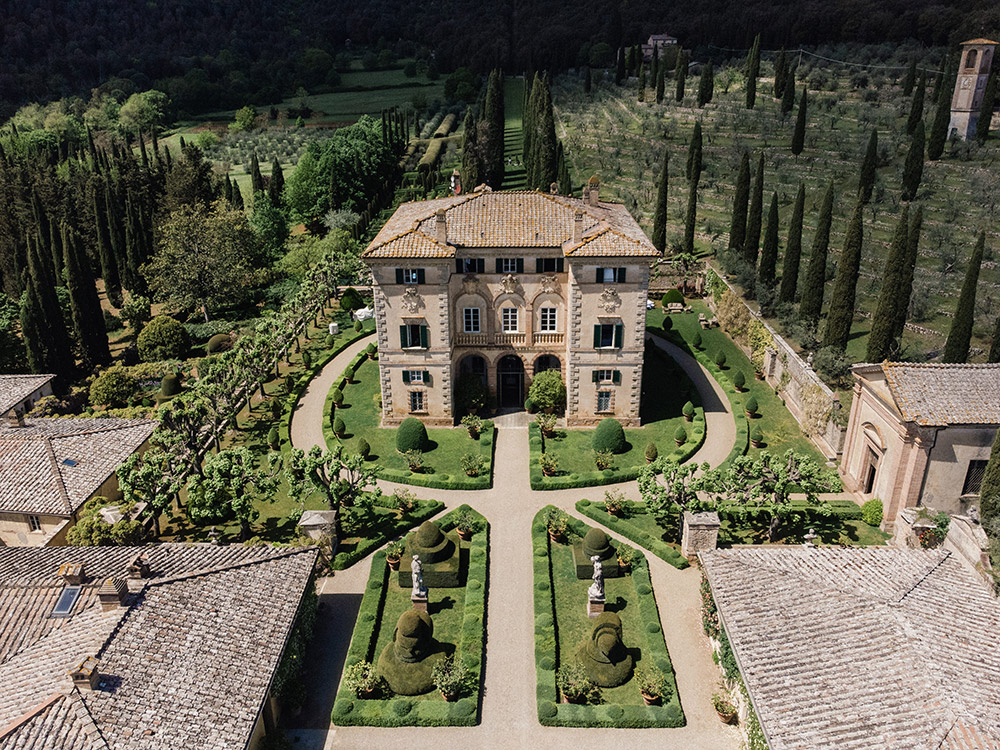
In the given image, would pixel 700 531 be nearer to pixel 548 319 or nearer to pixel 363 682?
pixel 363 682

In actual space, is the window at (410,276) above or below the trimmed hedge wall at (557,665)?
above

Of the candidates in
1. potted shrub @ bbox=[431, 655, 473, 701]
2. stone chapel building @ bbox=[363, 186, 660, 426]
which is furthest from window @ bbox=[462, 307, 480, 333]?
potted shrub @ bbox=[431, 655, 473, 701]

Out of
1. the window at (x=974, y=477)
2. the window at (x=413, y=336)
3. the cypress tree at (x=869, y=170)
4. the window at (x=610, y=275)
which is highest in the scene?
the cypress tree at (x=869, y=170)

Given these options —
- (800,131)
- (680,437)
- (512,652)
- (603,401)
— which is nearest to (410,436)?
(603,401)

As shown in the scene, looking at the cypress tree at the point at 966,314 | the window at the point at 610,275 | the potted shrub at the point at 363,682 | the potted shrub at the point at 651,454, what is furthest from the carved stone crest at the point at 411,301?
the cypress tree at the point at 966,314

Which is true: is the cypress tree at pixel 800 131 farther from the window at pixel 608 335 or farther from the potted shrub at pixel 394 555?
the potted shrub at pixel 394 555

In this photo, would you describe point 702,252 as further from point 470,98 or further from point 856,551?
point 470,98

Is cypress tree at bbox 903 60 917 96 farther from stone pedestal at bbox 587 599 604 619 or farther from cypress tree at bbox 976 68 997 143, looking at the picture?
stone pedestal at bbox 587 599 604 619
